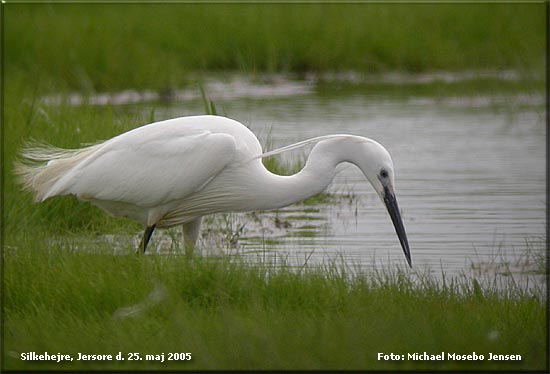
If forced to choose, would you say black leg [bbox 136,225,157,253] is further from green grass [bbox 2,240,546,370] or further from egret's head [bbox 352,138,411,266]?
egret's head [bbox 352,138,411,266]

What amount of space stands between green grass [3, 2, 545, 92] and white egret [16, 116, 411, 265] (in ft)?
27.5

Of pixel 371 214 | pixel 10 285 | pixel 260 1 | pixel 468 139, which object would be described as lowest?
pixel 10 285

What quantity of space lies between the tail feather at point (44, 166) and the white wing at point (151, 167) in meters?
0.14

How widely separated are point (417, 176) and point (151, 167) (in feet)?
14.2

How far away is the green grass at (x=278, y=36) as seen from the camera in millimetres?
14125

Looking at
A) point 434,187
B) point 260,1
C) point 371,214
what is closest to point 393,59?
point 260,1

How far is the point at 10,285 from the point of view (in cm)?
467

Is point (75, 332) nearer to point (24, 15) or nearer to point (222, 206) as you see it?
point (222, 206)

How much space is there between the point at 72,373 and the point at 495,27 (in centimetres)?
1409

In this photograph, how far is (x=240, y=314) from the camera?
4273 millimetres

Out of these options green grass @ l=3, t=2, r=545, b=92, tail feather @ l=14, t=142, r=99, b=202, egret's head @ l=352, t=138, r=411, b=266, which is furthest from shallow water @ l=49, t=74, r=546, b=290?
tail feather @ l=14, t=142, r=99, b=202

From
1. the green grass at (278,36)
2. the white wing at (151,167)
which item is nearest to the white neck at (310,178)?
the white wing at (151,167)

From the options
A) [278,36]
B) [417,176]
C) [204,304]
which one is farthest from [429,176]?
[278,36]

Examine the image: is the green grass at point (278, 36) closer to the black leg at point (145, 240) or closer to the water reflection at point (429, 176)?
the water reflection at point (429, 176)
